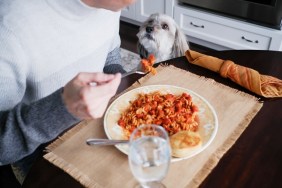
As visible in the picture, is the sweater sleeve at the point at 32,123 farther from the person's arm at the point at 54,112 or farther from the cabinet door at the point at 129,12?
the cabinet door at the point at 129,12

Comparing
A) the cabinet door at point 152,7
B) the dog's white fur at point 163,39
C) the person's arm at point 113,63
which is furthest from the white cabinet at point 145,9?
the person's arm at point 113,63

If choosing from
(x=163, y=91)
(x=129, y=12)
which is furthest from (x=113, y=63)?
(x=129, y=12)

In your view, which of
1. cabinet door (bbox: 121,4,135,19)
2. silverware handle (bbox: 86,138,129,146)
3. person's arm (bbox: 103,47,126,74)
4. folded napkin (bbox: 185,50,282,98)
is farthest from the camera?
cabinet door (bbox: 121,4,135,19)

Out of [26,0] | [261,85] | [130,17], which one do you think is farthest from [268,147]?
[130,17]

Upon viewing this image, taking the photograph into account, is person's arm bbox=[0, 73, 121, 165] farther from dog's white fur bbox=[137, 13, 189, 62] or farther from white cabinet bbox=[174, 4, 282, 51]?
white cabinet bbox=[174, 4, 282, 51]

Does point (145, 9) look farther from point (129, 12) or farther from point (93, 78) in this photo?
point (93, 78)

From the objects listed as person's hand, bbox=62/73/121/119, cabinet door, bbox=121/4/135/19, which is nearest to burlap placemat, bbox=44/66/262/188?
person's hand, bbox=62/73/121/119

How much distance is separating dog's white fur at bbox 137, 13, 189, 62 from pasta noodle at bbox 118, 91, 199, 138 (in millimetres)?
712

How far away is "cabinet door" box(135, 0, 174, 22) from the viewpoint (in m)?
2.44

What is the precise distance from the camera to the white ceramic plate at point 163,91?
70 centimetres

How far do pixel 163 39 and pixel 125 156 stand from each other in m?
0.99

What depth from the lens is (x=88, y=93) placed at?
1.83 feet

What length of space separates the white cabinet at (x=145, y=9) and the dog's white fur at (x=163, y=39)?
36.2 inches

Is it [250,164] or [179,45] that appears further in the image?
[179,45]
